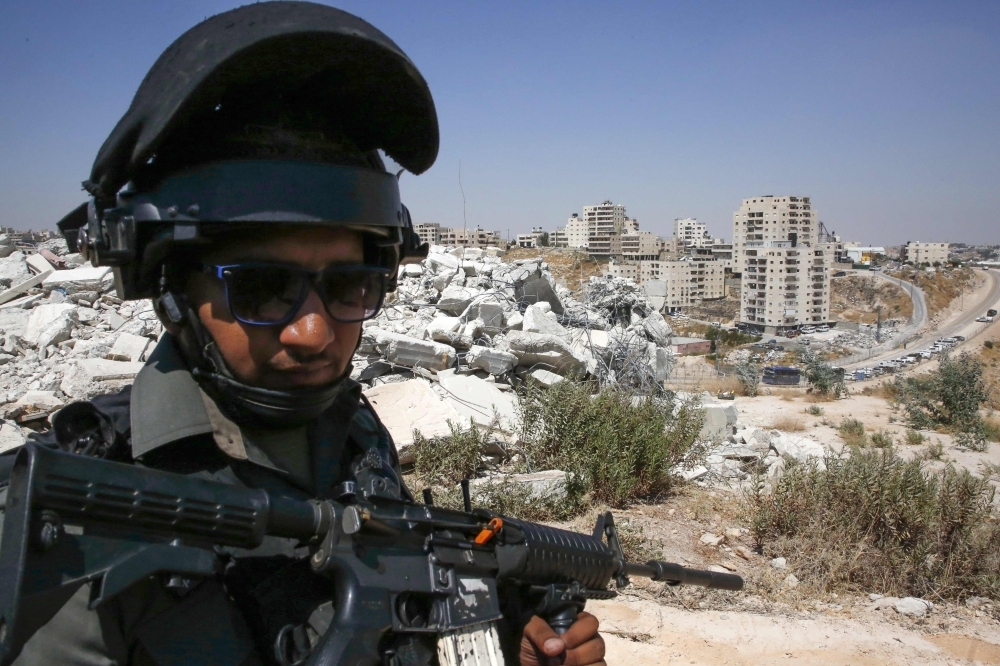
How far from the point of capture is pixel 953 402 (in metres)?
14.7

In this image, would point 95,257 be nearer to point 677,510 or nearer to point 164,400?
point 164,400

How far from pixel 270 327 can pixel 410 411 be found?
17.5 feet

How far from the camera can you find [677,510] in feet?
20.4

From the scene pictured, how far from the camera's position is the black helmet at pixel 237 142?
1.20m

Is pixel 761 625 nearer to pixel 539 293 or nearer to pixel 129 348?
pixel 129 348

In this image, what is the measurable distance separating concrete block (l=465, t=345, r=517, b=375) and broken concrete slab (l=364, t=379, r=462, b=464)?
1.15m

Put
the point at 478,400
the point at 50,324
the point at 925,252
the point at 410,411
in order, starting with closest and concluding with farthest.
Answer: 1. the point at 410,411
2. the point at 478,400
3. the point at 50,324
4. the point at 925,252

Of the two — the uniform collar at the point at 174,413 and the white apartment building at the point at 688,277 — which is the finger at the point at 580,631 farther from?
the white apartment building at the point at 688,277

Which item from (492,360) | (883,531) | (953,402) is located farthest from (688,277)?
(883,531)

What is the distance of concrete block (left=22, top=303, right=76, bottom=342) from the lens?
28.1 feet

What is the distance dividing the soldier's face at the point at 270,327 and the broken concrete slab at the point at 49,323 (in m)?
8.95

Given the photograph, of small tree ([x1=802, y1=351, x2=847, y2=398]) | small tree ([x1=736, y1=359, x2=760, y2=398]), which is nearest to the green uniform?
small tree ([x1=736, y1=359, x2=760, y2=398])

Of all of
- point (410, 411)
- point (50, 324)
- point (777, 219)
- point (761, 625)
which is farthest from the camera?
point (777, 219)

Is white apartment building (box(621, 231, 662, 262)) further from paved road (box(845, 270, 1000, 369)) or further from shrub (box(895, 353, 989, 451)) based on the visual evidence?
shrub (box(895, 353, 989, 451))
